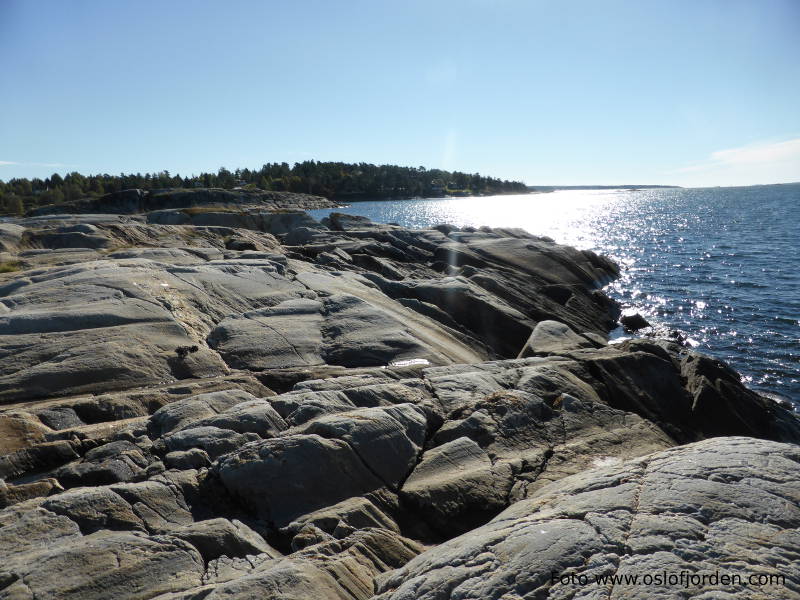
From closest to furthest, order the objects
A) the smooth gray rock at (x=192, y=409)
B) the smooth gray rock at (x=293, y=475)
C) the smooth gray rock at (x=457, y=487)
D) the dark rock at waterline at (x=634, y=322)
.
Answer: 1. the smooth gray rock at (x=293, y=475)
2. the smooth gray rock at (x=457, y=487)
3. the smooth gray rock at (x=192, y=409)
4. the dark rock at waterline at (x=634, y=322)

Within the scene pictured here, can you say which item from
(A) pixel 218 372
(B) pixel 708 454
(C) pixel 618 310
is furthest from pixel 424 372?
(C) pixel 618 310

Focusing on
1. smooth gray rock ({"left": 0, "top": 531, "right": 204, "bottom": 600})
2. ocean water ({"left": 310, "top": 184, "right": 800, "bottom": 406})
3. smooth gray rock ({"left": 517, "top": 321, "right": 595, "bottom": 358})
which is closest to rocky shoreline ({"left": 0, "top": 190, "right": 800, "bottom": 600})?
smooth gray rock ({"left": 0, "top": 531, "right": 204, "bottom": 600})

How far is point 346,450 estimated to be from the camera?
31.3ft

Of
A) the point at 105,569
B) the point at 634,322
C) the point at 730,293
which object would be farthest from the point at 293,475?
the point at 730,293

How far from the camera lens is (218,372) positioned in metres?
13.9

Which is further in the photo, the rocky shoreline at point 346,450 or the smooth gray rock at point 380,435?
the smooth gray rock at point 380,435

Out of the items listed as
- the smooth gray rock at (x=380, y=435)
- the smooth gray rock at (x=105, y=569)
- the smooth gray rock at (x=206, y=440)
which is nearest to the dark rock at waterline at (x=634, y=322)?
the smooth gray rock at (x=380, y=435)

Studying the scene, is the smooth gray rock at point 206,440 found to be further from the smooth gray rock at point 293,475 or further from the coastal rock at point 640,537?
the coastal rock at point 640,537

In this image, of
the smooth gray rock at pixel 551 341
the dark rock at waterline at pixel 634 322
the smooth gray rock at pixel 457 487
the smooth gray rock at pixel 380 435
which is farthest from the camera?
the dark rock at waterline at pixel 634 322

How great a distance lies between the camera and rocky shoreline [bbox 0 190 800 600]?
6.03 meters

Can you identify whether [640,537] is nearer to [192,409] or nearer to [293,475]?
[293,475]

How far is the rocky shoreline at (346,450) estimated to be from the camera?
19.8 ft

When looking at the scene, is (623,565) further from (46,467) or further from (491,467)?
(46,467)

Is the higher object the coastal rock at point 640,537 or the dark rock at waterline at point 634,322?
the coastal rock at point 640,537
